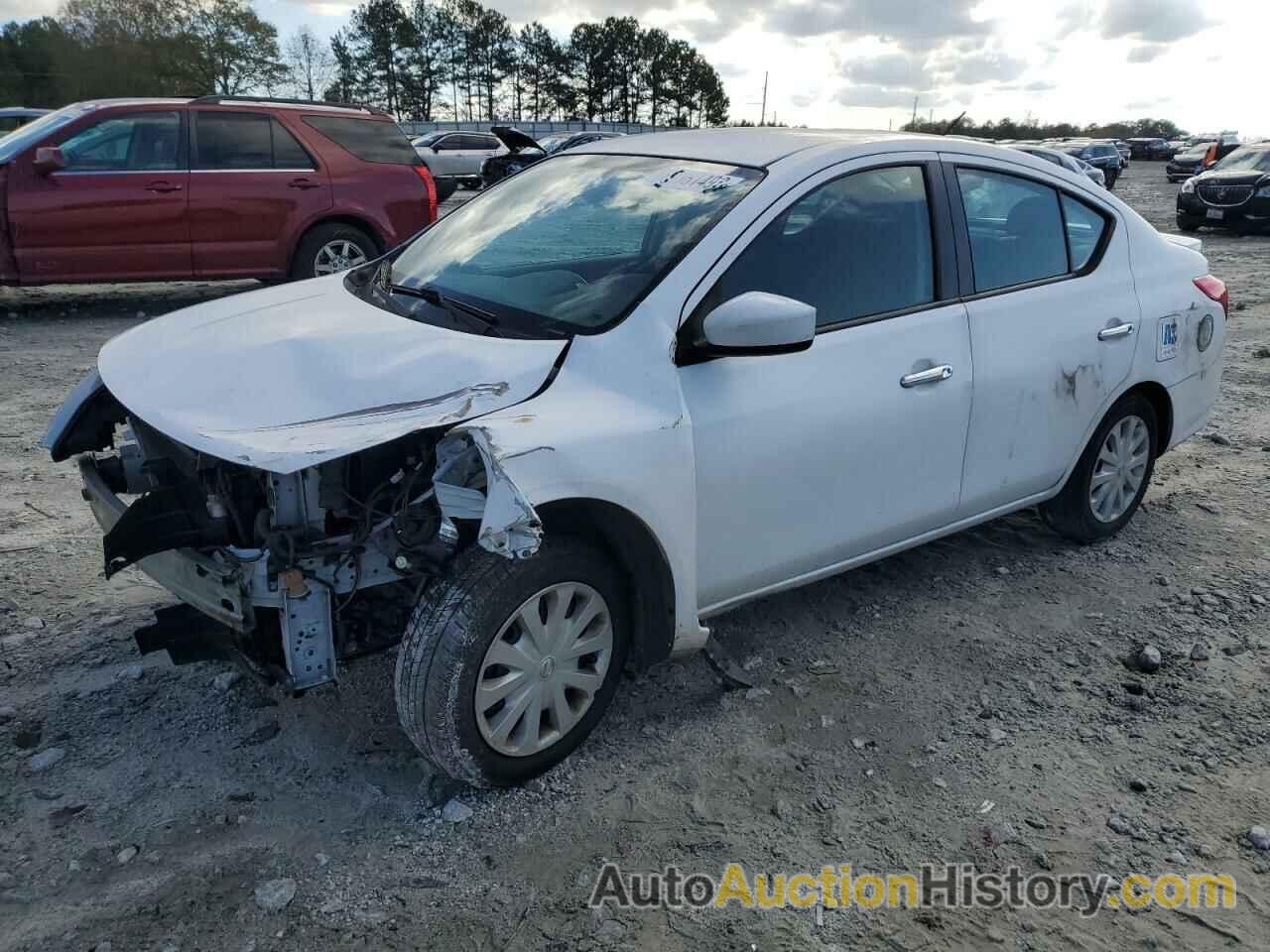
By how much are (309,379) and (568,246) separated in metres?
1.01

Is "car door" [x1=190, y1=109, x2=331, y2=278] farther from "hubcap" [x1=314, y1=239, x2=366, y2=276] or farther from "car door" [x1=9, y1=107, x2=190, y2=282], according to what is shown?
"hubcap" [x1=314, y1=239, x2=366, y2=276]

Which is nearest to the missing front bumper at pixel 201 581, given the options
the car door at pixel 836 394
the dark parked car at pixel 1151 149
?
the car door at pixel 836 394

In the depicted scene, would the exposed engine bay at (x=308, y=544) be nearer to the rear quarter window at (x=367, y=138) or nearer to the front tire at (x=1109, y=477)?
the front tire at (x=1109, y=477)

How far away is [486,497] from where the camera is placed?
241 cm

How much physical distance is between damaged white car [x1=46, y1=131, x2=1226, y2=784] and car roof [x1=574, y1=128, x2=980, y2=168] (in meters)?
0.02

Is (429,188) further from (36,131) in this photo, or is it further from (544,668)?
(544,668)

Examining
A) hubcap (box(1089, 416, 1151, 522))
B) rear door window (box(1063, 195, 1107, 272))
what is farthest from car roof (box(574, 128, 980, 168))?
hubcap (box(1089, 416, 1151, 522))

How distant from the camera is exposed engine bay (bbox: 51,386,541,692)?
252 cm

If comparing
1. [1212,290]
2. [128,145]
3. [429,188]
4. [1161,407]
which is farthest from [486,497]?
[429,188]

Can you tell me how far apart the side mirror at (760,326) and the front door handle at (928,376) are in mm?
667

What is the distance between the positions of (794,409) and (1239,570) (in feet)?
8.53

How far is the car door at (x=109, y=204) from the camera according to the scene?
26.8ft

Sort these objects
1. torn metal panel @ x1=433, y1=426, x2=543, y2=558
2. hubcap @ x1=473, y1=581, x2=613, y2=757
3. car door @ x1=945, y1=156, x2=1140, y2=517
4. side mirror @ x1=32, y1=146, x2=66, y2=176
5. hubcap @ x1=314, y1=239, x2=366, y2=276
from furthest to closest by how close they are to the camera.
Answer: hubcap @ x1=314, y1=239, x2=366, y2=276 < side mirror @ x1=32, y1=146, x2=66, y2=176 < car door @ x1=945, y1=156, x2=1140, y2=517 < hubcap @ x1=473, y1=581, x2=613, y2=757 < torn metal panel @ x1=433, y1=426, x2=543, y2=558

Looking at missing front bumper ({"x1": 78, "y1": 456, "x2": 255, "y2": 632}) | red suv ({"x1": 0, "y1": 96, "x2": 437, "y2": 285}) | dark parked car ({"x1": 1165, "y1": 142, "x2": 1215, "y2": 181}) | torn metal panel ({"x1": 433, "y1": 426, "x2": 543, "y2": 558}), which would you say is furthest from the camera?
dark parked car ({"x1": 1165, "y1": 142, "x2": 1215, "y2": 181})
